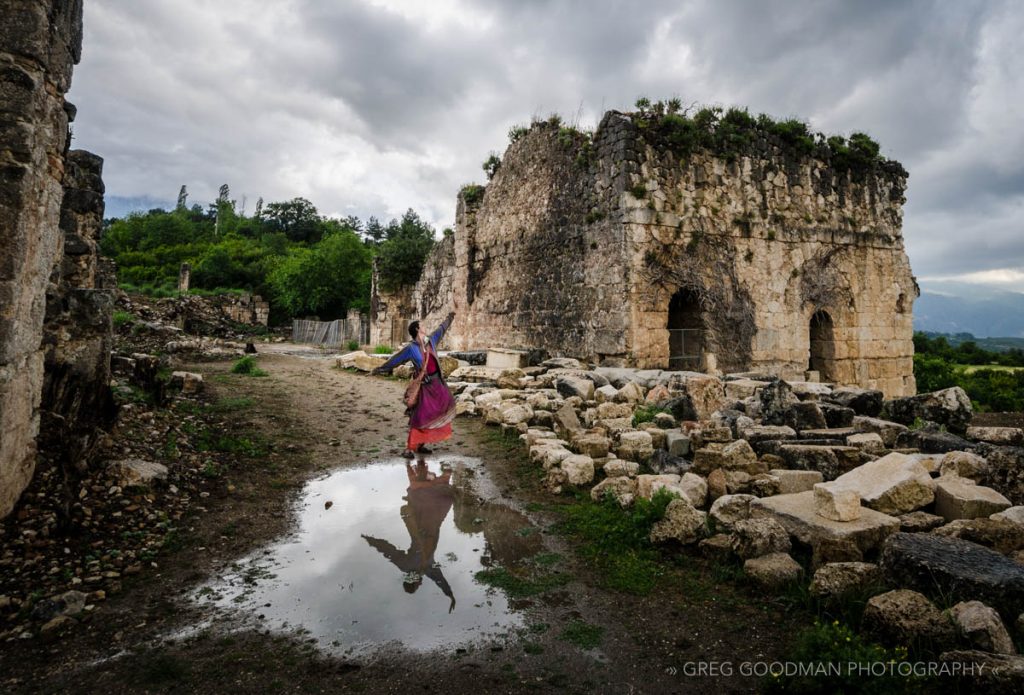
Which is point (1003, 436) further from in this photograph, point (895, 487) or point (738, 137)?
point (738, 137)

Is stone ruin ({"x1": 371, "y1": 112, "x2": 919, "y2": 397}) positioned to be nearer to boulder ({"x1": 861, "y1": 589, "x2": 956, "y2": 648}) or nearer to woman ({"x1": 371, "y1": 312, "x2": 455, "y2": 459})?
woman ({"x1": 371, "y1": 312, "x2": 455, "y2": 459})

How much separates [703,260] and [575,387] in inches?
169

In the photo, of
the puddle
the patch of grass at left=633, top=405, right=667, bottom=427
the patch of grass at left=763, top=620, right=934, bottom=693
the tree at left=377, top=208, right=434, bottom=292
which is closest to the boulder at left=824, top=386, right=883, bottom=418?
the patch of grass at left=633, top=405, right=667, bottom=427

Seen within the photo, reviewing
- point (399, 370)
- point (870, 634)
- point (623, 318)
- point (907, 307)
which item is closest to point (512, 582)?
point (870, 634)

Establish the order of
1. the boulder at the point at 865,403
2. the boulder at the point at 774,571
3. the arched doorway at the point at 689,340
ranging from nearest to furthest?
the boulder at the point at 774,571, the boulder at the point at 865,403, the arched doorway at the point at 689,340

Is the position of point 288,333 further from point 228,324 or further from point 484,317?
point 484,317

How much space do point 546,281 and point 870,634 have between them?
34.6 ft

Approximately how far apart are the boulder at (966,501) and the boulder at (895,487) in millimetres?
74

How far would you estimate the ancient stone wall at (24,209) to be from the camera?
150 inches

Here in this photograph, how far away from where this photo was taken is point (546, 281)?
1287 cm

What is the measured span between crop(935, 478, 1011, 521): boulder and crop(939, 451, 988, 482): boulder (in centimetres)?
36

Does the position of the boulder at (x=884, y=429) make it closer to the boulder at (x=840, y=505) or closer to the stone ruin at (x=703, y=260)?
the boulder at (x=840, y=505)

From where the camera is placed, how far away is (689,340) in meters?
11.5

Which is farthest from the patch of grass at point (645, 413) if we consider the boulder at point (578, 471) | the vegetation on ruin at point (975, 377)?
the vegetation on ruin at point (975, 377)
